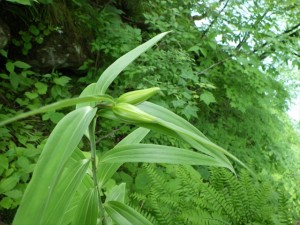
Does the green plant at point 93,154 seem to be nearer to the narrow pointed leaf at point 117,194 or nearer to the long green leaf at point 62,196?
the long green leaf at point 62,196

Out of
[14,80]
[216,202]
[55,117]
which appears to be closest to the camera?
[216,202]

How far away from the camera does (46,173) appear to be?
1.33ft

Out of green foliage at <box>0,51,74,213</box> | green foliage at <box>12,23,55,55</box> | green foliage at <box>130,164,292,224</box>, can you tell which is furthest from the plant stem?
green foliage at <box>12,23,55,55</box>

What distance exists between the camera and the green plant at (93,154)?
15.7 inches

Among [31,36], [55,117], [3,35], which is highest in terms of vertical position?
Answer: [31,36]

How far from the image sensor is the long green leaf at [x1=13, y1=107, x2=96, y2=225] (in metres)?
0.39

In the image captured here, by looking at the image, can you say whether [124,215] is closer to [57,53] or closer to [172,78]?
[172,78]

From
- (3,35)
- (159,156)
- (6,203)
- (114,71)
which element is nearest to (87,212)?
(159,156)

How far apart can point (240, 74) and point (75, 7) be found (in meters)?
1.44

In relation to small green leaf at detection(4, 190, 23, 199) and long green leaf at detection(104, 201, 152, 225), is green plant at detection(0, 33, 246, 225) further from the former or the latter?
small green leaf at detection(4, 190, 23, 199)

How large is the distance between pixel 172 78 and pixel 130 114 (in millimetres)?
1519

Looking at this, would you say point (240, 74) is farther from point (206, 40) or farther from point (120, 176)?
point (120, 176)

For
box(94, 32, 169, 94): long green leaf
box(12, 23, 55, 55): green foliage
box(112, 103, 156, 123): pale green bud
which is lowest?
box(112, 103, 156, 123): pale green bud

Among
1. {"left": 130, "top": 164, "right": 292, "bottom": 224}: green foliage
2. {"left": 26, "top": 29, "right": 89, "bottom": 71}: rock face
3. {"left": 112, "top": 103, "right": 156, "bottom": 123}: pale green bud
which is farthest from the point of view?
{"left": 26, "top": 29, "right": 89, "bottom": 71}: rock face
